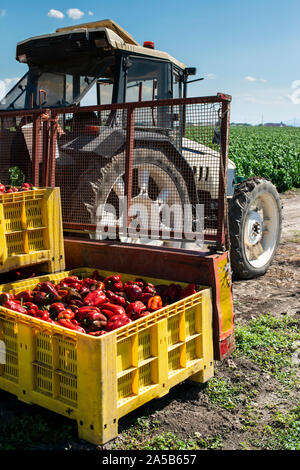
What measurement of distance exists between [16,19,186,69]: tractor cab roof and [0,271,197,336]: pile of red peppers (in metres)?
2.61

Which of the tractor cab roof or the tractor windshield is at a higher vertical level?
the tractor cab roof

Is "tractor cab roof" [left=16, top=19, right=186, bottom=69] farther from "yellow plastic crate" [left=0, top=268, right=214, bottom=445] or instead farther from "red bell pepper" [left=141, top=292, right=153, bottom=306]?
"yellow plastic crate" [left=0, top=268, right=214, bottom=445]

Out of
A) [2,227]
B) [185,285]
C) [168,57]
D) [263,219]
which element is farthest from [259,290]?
[2,227]

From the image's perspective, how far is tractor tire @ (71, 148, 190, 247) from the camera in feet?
16.9

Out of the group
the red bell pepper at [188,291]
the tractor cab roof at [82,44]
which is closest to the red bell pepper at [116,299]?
the red bell pepper at [188,291]

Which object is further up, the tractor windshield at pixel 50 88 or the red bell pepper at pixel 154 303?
the tractor windshield at pixel 50 88

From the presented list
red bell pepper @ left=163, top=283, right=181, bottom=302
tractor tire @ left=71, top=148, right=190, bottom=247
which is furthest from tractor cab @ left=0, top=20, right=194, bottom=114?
red bell pepper @ left=163, top=283, right=181, bottom=302

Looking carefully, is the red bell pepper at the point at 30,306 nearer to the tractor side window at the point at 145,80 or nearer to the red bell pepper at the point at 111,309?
the red bell pepper at the point at 111,309

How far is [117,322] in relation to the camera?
11.7 ft

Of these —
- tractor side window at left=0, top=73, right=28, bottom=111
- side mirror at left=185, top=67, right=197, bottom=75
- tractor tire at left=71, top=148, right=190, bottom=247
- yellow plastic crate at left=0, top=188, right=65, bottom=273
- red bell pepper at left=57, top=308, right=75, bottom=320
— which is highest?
side mirror at left=185, top=67, right=197, bottom=75

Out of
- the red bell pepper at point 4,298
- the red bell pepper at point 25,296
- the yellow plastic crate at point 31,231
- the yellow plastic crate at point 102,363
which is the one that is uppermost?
the yellow plastic crate at point 31,231

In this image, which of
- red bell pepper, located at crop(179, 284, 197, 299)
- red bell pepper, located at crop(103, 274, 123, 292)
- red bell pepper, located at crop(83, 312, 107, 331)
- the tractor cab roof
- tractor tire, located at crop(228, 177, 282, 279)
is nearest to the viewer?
red bell pepper, located at crop(83, 312, 107, 331)

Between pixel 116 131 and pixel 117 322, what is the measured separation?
90.3 inches

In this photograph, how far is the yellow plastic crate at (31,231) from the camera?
423 cm
